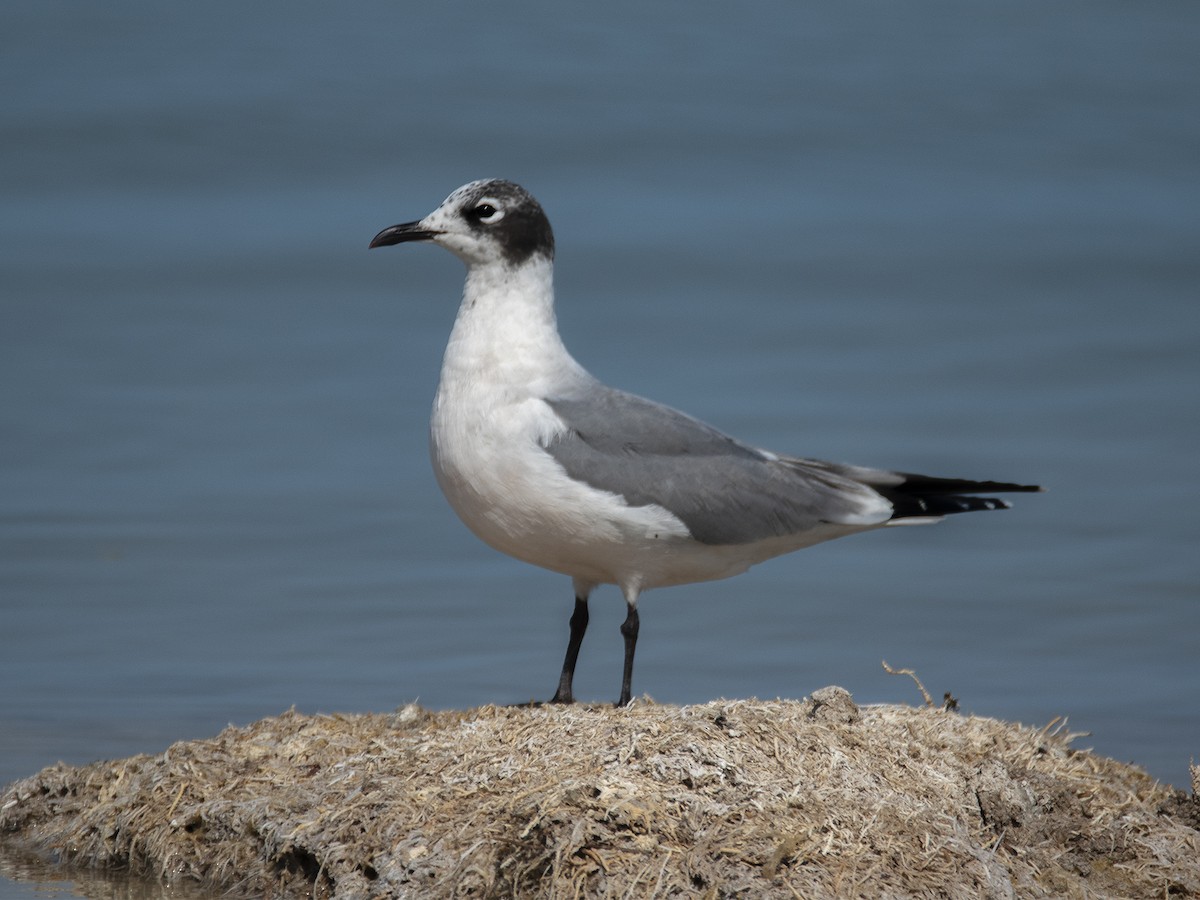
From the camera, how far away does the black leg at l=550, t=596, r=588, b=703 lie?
6.39m

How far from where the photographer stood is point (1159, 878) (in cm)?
497

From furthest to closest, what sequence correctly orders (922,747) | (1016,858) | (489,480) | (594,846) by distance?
(489,480)
(922,747)
(1016,858)
(594,846)

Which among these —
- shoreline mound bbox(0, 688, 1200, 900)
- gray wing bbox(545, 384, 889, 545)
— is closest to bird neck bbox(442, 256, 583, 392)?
gray wing bbox(545, 384, 889, 545)

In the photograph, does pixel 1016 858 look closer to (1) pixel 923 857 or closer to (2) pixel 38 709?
(1) pixel 923 857

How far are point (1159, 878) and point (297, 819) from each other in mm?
2517

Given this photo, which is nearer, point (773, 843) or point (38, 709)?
point (773, 843)

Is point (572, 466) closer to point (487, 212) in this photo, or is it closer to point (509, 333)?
point (509, 333)

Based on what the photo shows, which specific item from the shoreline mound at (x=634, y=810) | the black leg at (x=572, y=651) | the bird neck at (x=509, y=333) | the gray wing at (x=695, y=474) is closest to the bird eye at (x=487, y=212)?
the bird neck at (x=509, y=333)

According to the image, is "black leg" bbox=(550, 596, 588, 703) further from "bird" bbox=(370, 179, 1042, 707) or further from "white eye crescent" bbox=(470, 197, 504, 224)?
"white eye crescent" bbox=(470, 197, 504, 224)

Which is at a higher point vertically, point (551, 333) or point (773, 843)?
point (551, 333)

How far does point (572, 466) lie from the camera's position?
607 centimetres

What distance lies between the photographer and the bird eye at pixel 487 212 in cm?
650

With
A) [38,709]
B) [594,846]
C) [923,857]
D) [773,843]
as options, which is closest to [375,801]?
[594,846]

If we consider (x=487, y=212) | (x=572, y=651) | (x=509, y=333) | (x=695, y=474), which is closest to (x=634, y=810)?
(x=572, y=651)
